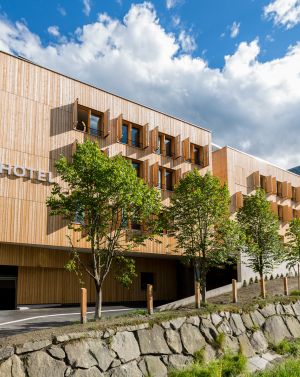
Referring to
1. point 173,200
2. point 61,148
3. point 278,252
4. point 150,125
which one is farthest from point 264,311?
point 150,125

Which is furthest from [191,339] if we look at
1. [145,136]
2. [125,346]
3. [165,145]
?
[165,145]

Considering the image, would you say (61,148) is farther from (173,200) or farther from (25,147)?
(173,200)

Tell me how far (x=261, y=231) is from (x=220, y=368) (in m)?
17.2

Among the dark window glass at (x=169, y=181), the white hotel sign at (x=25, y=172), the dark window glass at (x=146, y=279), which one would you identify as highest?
the dark window glass at (x=169, y=181)

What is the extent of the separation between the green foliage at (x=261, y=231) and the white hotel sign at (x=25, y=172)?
12795 millimetres

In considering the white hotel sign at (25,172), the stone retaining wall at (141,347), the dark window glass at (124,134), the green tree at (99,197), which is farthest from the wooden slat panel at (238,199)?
the stone retaining wall at (141,347)

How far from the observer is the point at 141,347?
38.8 feet

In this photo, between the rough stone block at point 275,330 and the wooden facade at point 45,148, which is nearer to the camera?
the rough stone block at point 275,330

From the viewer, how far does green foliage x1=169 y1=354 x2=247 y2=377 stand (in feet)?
37.6

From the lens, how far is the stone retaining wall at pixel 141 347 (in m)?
9.80

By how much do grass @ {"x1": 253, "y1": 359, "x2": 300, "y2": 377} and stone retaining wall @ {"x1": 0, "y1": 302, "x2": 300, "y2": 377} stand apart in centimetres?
136

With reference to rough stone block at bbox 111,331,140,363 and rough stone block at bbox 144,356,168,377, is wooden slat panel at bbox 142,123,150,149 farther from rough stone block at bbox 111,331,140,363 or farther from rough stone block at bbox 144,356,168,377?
rough stone block at bbox 144,356,168,377

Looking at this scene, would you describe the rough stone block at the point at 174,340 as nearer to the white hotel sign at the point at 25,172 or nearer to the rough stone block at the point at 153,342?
the rough stone block at the point at 153,342

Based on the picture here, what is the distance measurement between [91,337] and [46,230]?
667 inches
